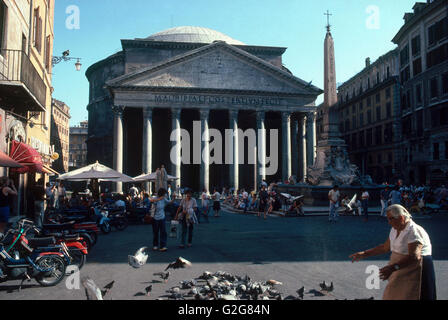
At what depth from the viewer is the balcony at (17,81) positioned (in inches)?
436

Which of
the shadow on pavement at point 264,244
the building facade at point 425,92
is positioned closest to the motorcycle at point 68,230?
the shadow on pavement at point 264,244

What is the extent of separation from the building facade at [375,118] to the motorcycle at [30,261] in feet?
141

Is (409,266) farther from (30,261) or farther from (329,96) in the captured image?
(329,96)

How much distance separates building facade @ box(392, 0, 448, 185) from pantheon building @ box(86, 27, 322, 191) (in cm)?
1013

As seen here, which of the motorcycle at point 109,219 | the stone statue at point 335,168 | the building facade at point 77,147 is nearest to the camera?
the motorcycle at point 109,219

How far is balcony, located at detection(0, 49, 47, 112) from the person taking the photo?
11.1 meters

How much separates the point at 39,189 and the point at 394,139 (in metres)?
41.0

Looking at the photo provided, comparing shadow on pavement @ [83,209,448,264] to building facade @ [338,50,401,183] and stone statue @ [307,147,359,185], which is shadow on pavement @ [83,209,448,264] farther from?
building facade @ [338,50,401,183]

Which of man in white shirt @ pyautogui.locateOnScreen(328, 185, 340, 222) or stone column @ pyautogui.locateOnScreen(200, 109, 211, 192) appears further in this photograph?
stone column @ pyautogui.locateOnScreen(200, 109, 211, 192)

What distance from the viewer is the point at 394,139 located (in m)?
44.4

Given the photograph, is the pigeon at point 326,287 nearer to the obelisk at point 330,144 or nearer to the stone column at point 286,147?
the obelisk at point 330,144

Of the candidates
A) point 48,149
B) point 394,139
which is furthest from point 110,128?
point 394,139

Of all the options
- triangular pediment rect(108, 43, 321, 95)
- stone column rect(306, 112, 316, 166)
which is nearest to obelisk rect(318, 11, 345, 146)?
triangular pediment rect(108, 43, 321, 95)
